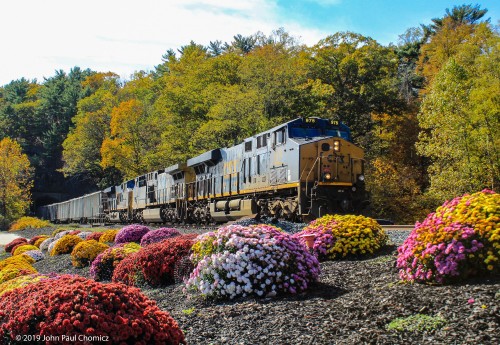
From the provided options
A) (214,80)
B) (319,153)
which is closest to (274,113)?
(214,80)

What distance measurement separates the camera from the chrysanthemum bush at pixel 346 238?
9108 millimetres

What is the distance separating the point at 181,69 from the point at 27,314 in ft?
199

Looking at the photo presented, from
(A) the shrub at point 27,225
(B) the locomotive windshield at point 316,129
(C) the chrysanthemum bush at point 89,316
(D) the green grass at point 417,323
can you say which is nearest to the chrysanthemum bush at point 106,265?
(C) the chrysanthemum bush at point 89,316

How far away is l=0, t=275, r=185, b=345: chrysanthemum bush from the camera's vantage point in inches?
164

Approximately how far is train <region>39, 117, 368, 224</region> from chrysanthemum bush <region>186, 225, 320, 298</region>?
9209 mm

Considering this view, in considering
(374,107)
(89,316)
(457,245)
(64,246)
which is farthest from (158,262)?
(374,107)

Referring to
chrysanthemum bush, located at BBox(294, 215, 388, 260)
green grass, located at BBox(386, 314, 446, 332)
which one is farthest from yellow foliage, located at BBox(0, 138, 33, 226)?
green grass, located at BBox(386, 314, 446, 332)

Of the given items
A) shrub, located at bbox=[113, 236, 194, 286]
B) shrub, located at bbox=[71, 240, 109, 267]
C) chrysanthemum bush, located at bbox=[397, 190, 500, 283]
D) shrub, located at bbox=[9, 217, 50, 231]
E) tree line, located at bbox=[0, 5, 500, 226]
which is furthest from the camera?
shrub, located at bbox=[9, 217, 50, 231]

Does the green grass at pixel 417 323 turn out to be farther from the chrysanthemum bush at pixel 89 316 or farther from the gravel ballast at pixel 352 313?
the chrysanthemum bush at pixel 89 316

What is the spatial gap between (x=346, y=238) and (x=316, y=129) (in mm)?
9914

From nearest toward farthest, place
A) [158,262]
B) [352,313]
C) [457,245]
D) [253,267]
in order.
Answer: [352,313], [457,245], [253,267], [158,262]

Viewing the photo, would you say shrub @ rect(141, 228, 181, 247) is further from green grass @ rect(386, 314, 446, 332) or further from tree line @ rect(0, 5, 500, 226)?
tree line @ rect(0, 5, 500, 226)

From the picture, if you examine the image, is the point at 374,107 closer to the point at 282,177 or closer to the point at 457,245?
the point at 282,177

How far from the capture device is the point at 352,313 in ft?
18.1
